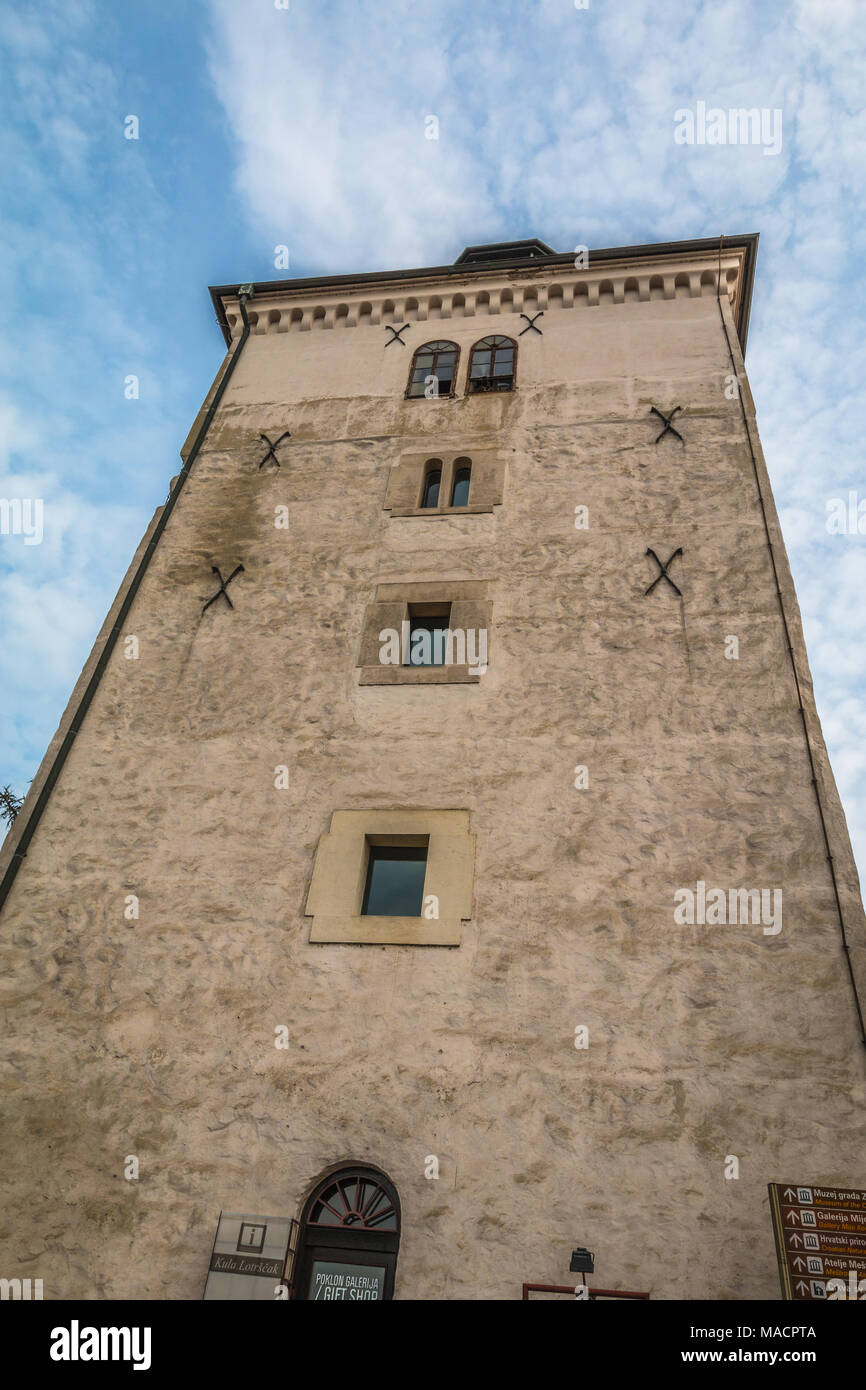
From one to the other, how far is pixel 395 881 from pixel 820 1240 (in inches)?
166

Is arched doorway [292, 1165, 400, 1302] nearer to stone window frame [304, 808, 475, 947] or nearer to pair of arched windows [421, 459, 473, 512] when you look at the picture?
stone window frame [304, 808, 475, 947]

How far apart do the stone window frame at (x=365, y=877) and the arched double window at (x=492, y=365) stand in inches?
260

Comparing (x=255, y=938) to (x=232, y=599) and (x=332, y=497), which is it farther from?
(x=332, y=497)

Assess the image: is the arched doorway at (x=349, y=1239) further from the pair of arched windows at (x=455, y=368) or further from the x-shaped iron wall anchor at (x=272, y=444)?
the pair of arched windows at (x=455, y=368)

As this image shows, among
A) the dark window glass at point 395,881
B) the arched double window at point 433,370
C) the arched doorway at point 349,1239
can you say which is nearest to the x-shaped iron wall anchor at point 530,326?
the arched double window at point 433,370

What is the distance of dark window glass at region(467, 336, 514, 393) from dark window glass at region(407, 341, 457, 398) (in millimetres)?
294

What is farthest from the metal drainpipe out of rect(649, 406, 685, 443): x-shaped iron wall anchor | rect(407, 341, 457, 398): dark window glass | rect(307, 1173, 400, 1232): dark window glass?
rect(649, 406, 685, 443): x-shaped iron wall anchor

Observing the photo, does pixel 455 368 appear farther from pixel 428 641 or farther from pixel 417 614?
pixel 428 641

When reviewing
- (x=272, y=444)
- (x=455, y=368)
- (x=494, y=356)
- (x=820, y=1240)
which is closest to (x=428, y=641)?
(x=272, y=444)

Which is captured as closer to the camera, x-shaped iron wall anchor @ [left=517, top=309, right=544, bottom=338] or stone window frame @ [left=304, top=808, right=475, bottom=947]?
stone window frame @ [left=304, top=808, right=475, bottom=947]

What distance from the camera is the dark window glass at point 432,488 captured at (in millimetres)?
11730

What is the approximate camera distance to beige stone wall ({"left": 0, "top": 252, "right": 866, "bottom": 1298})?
6.88 metres

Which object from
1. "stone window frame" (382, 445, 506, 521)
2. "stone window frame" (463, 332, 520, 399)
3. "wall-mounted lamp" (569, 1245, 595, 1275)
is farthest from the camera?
"stone window frame" (463, 332, 520, 399)

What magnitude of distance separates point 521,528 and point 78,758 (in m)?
5.43
